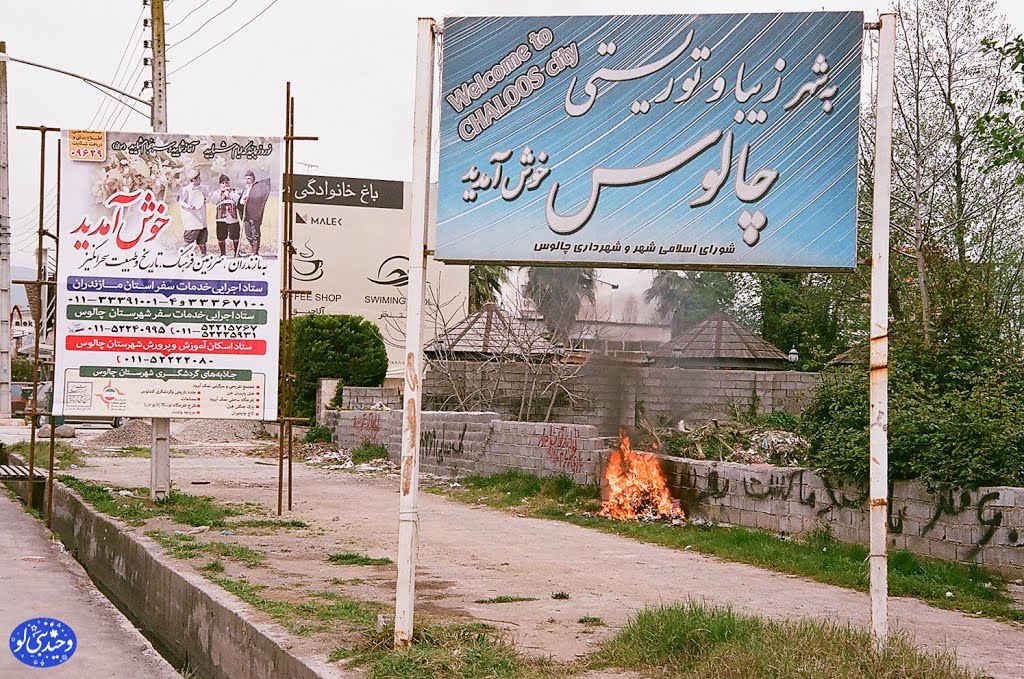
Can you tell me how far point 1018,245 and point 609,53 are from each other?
1884cm

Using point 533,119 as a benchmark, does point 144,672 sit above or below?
below

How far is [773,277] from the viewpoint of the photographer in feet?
116

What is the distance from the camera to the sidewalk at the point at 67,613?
7.54 metres

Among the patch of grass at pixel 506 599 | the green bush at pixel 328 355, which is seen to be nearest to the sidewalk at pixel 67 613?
the patch of grass at pixel 506 599

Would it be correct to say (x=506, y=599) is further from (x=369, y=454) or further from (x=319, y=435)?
(x=319, y=435)

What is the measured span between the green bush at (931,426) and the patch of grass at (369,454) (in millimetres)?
13096

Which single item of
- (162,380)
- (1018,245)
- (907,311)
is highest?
(1018,245)

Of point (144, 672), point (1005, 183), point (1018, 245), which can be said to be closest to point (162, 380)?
point (144, 672)

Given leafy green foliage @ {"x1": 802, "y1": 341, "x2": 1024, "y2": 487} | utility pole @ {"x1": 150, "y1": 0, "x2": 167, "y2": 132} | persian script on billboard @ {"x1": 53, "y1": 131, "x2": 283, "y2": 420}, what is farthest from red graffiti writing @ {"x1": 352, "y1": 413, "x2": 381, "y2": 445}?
leafy green foliage @ {"x1": 802, "y1": 341, "x2": 1024, "y2": 487}

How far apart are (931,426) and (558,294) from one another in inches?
592

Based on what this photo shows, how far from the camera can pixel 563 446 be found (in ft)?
55.7

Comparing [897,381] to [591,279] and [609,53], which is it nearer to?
[609,53]

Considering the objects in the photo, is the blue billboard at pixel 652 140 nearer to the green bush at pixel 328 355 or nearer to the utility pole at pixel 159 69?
the utility pole at pixel 159 69

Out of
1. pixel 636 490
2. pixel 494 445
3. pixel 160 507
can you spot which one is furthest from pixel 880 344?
pixel 494 445
